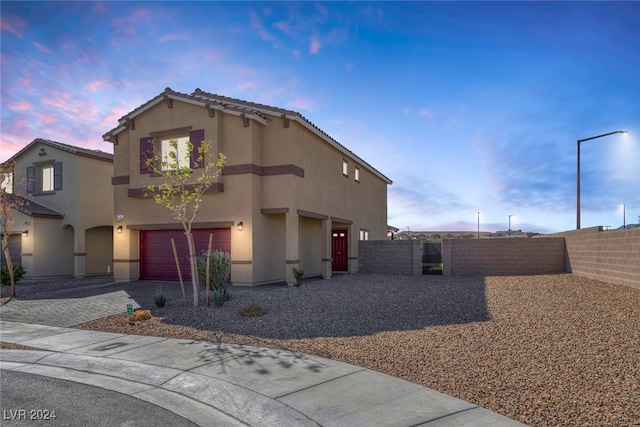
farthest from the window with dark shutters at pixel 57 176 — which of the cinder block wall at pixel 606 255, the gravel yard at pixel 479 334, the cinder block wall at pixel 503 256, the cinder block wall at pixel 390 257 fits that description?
the cinder block wall at pixel 606 255

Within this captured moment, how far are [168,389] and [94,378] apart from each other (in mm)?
1701

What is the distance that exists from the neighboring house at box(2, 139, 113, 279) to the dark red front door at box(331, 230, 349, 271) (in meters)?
13.9

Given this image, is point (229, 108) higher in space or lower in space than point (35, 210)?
higher

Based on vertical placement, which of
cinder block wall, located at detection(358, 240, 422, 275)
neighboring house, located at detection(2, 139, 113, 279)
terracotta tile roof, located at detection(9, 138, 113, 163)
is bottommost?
cinder block wall, located at detection(358, 240, 422, 275)

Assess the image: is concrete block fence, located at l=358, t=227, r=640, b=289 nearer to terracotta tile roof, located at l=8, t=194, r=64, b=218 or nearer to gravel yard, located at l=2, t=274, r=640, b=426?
gravel yard, located at l=2, t=274, r=640, b=426

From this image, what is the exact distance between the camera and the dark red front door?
24.5 meters

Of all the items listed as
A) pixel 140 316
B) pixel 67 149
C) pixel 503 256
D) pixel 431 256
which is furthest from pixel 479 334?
pixel 67 149

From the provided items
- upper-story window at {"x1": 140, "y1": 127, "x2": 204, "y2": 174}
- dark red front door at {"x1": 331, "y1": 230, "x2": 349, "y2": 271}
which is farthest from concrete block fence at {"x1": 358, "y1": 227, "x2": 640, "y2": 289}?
upper-story window at {"x1": 140, "y1": 127, "x2": 204, "y2": 174}

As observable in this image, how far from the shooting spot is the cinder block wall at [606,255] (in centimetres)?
1345

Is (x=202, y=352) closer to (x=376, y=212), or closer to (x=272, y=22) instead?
(x=272, y=22)

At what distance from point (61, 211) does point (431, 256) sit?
2164 centimetres

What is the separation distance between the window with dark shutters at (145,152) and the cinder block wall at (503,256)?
1570cm

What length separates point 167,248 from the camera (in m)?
20.0

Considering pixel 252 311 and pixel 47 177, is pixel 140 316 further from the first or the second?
pixel 47 177
